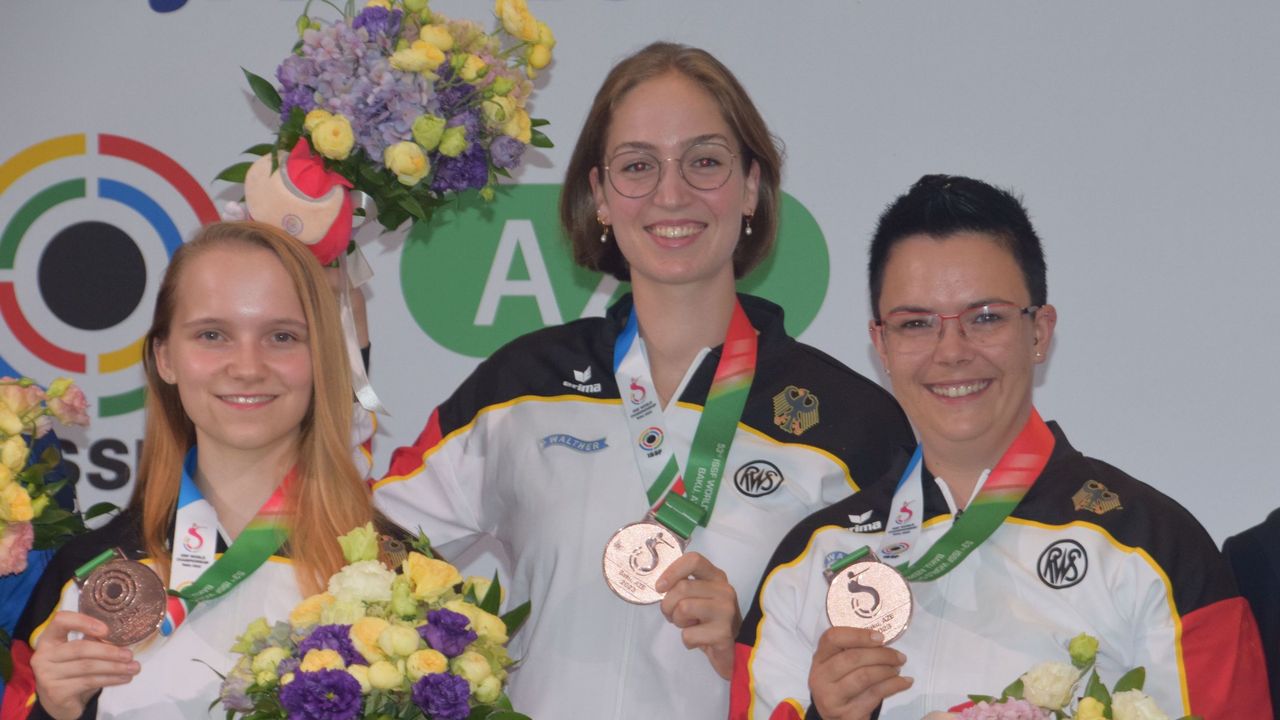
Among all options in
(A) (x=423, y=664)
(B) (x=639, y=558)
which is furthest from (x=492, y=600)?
(B) (x=639, y=558)

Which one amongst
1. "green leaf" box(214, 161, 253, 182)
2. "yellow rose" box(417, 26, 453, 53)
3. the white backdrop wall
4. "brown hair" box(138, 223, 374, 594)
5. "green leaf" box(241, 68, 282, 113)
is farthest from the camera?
the white backdrop wall

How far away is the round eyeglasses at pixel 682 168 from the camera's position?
306 cm

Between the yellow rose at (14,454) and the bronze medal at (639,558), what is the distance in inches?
48.0

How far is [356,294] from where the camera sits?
11.0 ft

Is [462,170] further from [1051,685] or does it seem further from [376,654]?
[1051,685]

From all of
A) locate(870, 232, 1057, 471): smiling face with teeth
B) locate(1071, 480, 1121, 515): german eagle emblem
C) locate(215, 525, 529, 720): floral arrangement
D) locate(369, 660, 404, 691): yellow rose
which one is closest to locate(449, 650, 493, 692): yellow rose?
locate(215, 525, 529, 720): floral arrangement

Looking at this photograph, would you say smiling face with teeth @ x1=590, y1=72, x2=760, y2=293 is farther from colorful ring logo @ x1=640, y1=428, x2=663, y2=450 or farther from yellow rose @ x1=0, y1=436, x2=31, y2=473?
yellow rose @ x1=0, y1=436, x2=31, y2=473

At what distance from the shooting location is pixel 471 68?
3082 mm

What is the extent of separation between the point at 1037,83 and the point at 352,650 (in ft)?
8.83

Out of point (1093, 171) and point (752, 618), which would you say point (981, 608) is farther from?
point (1093, 171)

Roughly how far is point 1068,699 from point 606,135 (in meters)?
1.55

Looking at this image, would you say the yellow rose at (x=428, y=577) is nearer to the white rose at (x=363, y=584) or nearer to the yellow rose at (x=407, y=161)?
the white rose at (x=363, y=584)

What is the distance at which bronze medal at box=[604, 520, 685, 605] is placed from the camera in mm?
2846

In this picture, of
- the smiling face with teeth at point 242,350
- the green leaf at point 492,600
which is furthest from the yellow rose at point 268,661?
the smiling face with teeth at point 242,350
